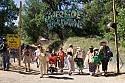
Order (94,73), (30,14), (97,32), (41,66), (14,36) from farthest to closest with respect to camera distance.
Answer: (30,14) → (97,32) → (14,36) → (94,73) → (41,66)

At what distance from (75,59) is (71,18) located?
941 inches

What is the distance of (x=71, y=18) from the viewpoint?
3981 centimetres

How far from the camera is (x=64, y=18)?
39938mm

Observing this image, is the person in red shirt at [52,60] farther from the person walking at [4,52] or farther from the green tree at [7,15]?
the green tree at [7,15]

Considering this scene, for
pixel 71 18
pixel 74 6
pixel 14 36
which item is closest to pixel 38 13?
pixel 74 6

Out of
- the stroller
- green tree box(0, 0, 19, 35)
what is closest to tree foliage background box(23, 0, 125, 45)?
A: green tree box(0, 0, 19, 35)

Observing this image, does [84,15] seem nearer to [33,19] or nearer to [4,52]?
[33,19]

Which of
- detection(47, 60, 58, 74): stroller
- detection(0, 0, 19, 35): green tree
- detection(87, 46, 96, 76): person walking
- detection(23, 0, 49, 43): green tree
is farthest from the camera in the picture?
detection(0, 0, 19, 35): green tree

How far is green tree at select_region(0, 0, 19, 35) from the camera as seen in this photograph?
53.7m

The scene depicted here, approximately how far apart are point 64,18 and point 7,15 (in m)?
19.5

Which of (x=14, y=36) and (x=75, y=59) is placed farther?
(x=14, y=36)

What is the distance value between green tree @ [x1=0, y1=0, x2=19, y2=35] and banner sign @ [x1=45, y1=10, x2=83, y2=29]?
12807 millimetres

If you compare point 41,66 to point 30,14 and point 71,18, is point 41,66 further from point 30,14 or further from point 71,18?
point 30,14

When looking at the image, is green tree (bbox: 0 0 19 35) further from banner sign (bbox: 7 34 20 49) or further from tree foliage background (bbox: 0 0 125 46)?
banner sign (bbox: 7 34 20 49)
